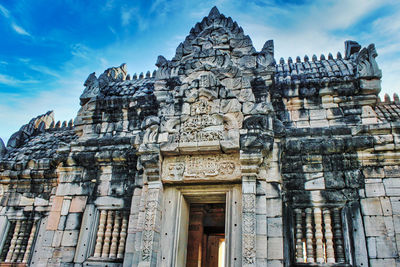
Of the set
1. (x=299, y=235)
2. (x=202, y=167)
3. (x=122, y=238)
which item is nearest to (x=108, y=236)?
(x=122, y=238)

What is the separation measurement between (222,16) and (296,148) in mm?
4610

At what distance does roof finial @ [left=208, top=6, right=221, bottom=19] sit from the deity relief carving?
4656 mm

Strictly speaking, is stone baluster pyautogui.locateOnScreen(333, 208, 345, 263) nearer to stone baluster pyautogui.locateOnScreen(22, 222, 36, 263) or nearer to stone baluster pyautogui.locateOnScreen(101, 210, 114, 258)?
stone baluster pyautogui.locateOnScreen(101, 210, 114, 258)

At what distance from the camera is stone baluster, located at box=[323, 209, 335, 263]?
605 cm

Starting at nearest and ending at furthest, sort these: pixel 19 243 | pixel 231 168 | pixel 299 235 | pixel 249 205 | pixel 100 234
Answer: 1. pixel 249 205
2. pixel 299 235
3. pixel 231 168
4. pixel 100 234
5. pixel 19 243

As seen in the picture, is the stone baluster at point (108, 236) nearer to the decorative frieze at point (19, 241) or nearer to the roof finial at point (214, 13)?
the decorative frieze at point (19, 241)

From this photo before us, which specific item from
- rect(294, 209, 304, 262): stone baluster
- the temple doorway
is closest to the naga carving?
rect(294, 209, 304, 262): stone baluster

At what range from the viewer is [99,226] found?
7.48 metres

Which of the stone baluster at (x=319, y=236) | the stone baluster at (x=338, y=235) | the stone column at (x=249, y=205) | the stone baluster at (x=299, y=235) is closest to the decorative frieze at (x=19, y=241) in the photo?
the stone column at (x=249, y=205)

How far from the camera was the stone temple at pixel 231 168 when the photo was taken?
618 centimetres

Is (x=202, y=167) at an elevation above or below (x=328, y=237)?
above

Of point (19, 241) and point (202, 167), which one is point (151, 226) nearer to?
point (202, 167)

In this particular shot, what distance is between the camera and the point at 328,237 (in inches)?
244

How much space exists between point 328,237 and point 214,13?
Result: 6777 millimetres
